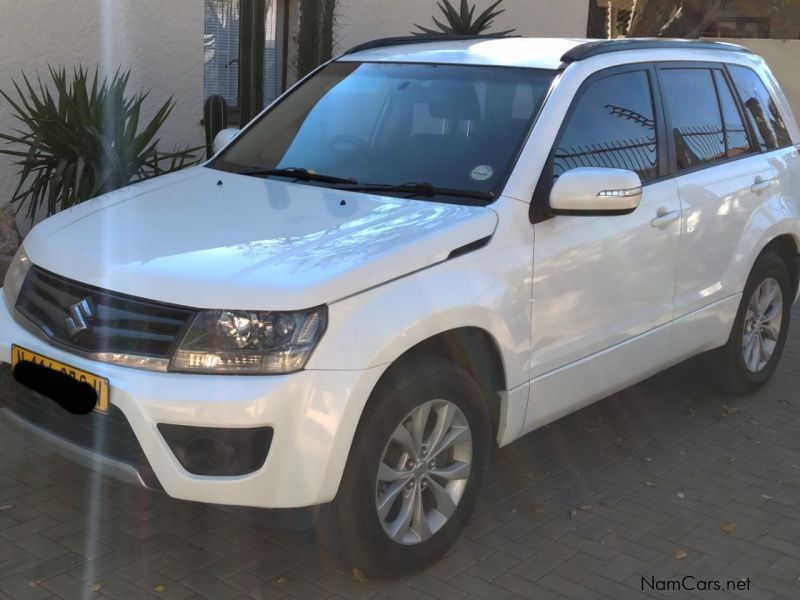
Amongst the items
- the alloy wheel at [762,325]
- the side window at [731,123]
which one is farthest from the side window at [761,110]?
the alloy wheel at [762,325]

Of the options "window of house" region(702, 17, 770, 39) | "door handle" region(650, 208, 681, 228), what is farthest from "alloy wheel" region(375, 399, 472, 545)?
"window of house" region(702, 17, 770, 39)

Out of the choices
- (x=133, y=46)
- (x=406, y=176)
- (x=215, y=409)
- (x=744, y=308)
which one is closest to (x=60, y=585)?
(x=215, y=409)

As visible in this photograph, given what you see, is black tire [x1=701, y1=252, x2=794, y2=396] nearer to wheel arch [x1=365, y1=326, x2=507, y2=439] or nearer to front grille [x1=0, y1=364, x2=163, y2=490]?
wheel arch [x1=365, y1=326, x2=507, y2=439]

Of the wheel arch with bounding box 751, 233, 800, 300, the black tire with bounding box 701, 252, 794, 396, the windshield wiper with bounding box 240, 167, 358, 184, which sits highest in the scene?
the windshield wiper with bounding box 240, 167, 358, 184

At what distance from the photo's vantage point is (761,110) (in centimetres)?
596

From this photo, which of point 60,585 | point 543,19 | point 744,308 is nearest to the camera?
point 60,585

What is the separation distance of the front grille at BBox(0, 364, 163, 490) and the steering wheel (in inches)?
67.2

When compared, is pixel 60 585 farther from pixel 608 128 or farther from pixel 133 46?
pixel 133 46

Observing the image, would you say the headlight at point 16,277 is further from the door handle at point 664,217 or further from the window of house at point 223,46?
the window of house at point 223,46

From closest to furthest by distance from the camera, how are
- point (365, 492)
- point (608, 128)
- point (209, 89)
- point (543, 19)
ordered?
point (365, 492)
point (608, 128)
point (209, 89)
point (543, 19)

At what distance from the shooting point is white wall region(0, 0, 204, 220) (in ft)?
26.8

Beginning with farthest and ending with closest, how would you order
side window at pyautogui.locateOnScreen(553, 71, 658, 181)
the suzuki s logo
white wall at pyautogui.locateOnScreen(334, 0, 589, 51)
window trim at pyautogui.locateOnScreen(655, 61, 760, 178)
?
white wall at pyautogui.locateOnScreen(334, 0, 589, 51) → window trim at pyautogui.locateOnScreen(655, 61, 760, 178) → side window at pyautogui.locateOnScreen(553, 71, 658, 181) → the suzuki s logo

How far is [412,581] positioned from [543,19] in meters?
10.7

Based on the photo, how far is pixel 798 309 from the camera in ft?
28.6
